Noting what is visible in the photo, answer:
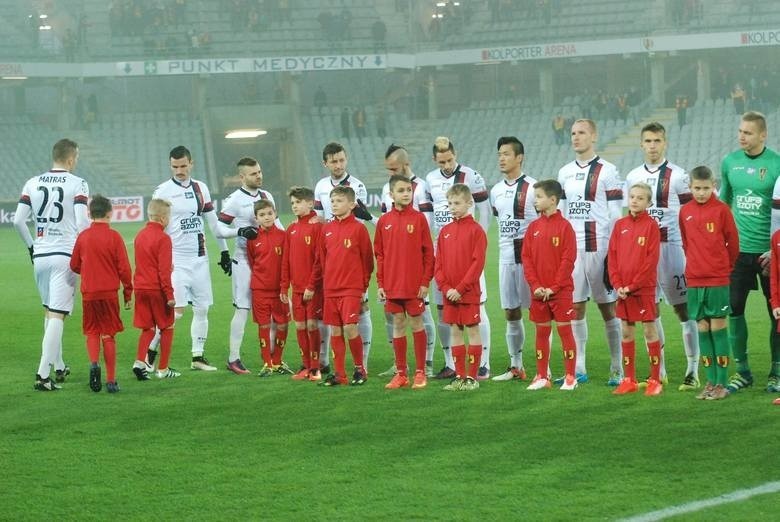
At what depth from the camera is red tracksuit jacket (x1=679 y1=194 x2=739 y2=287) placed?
331 inches

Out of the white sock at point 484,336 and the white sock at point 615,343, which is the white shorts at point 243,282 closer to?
the white sock at point 484,336

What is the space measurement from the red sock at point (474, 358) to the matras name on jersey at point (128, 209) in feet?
83.4

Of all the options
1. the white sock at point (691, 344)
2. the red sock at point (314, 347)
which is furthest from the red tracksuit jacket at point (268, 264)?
the white sock at point (691, 344)

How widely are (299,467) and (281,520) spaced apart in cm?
107

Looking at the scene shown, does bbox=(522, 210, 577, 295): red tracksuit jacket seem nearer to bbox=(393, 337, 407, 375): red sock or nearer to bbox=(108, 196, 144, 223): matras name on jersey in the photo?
bbox=(393, 337, 407, 375): red sock

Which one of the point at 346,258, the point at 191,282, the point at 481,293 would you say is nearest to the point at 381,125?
the point at 191,282

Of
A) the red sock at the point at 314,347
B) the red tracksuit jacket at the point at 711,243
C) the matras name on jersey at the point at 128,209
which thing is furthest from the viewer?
the matras name on jersey at the point at 128,209

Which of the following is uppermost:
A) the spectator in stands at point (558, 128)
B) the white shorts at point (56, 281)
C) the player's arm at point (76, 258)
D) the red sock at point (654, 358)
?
the spectator in stands at point (558, 128)

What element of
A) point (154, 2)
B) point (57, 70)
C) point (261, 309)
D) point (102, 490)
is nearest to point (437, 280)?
point (261, 309)

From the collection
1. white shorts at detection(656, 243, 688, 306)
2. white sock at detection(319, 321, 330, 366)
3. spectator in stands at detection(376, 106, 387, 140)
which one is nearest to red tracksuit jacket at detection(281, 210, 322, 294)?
white sock at detection(319, 321, 330, 366)

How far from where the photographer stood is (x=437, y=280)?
9195 mm

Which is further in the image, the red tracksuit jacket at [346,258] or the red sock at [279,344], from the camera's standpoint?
the red sock at [279,344]

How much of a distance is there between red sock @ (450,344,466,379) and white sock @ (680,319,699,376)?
173 centimetres

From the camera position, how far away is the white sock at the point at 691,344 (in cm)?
903
